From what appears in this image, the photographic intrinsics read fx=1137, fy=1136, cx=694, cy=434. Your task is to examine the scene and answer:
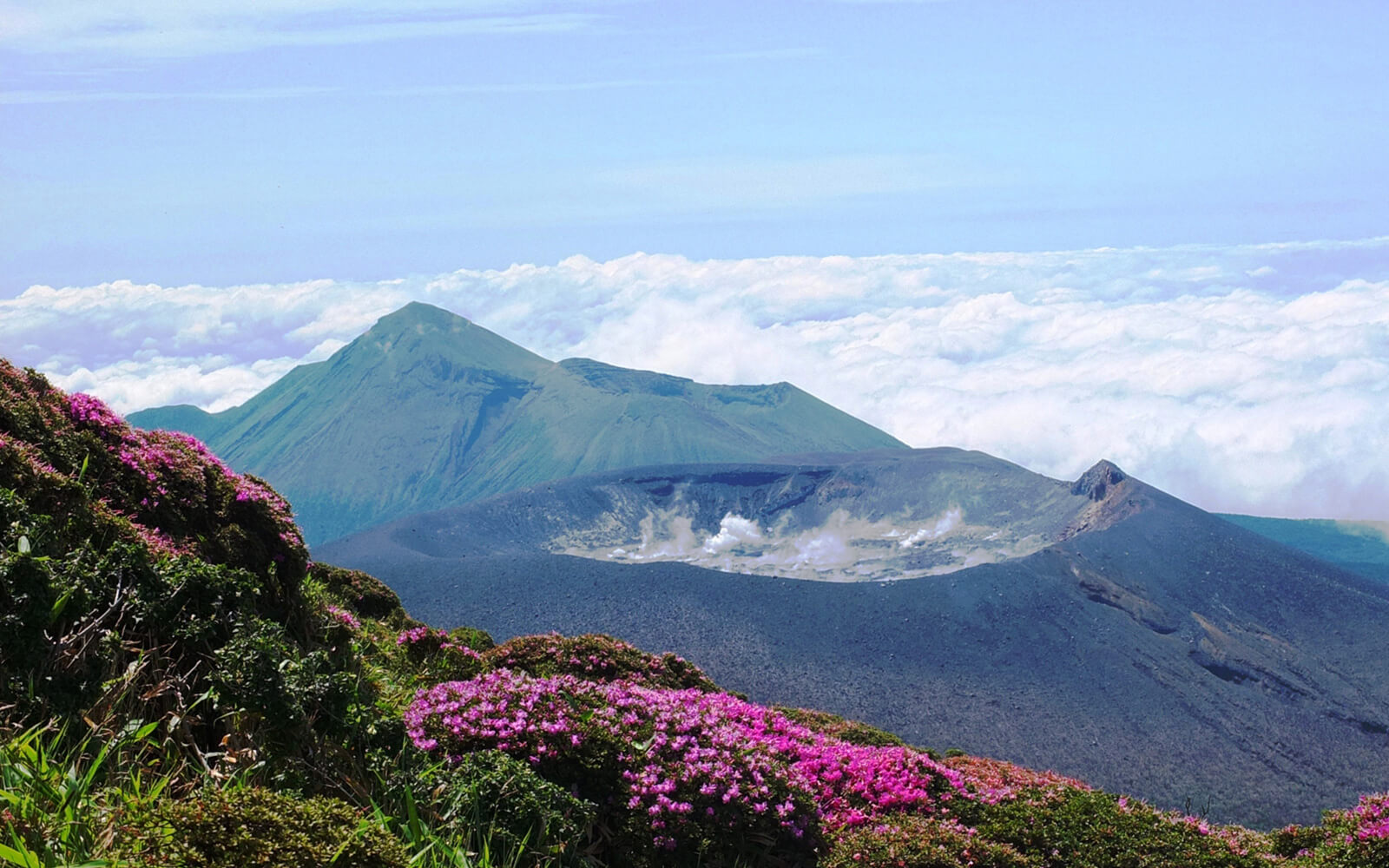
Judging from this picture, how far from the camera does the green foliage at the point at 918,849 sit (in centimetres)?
889

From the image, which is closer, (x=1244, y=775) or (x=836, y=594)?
(x=1244, y=775)

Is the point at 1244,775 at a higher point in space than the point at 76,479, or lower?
lower

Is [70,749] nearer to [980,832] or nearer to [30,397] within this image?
[30,397]

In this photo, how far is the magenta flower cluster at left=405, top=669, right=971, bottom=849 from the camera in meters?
8.77

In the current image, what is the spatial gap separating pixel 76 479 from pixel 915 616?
58.2m

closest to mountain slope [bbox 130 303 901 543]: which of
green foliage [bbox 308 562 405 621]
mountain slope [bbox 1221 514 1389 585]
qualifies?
mountain slope [bbox 1221 514 1389 585]

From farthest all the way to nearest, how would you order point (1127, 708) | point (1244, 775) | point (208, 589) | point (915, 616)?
point (915, 616) → point (1127, 708) → point (1244, 775) → point (208, 589)

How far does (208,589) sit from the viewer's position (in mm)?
8195

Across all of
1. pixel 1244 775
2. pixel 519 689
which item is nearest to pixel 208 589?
pixel 519 689

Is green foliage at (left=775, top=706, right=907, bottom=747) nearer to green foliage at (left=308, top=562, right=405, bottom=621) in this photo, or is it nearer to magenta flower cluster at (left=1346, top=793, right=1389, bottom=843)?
magenta flower cluster at (left=1346, top=793, right=1389, bottom=843)

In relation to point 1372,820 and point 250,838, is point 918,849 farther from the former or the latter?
point 250,838

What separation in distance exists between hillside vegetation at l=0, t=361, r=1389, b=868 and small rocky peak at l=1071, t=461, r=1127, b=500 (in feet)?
280

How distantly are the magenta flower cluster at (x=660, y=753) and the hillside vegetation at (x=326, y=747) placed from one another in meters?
0.02

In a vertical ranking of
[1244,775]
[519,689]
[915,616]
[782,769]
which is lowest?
[1244,775]
